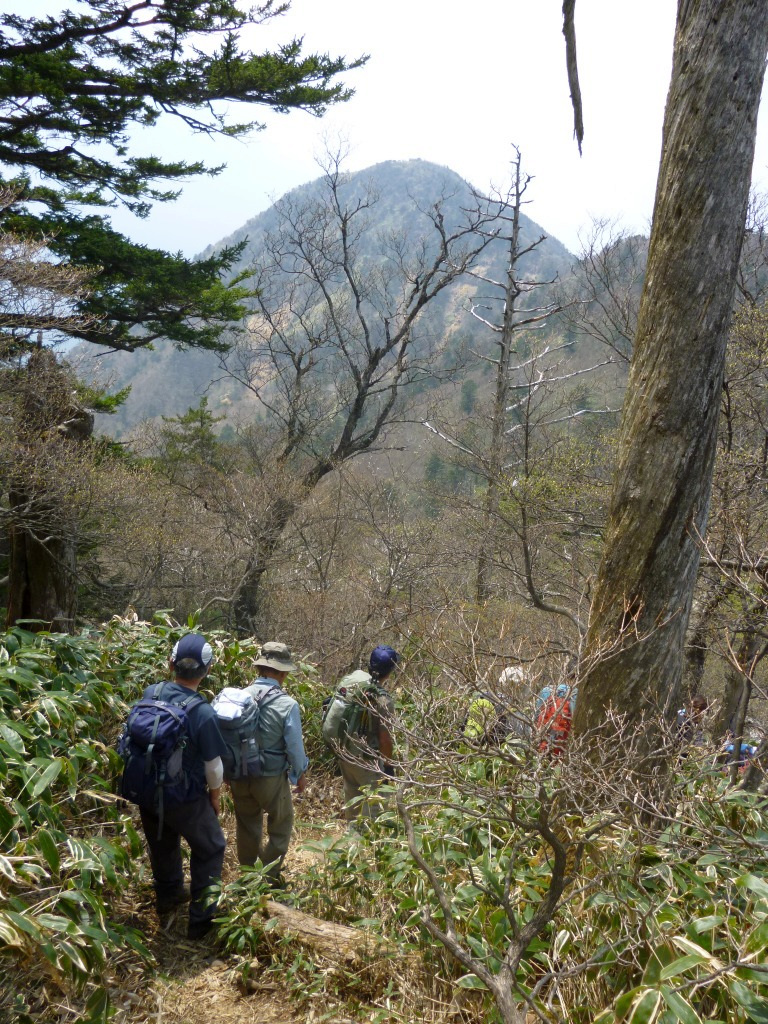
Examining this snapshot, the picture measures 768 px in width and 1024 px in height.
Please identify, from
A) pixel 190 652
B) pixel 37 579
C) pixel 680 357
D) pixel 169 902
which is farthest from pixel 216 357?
pixel 680 357

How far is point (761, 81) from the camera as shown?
3.15 metres

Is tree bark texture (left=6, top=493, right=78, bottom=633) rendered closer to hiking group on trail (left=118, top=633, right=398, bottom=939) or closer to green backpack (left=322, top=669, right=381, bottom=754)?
green backpack (left=322, top=669, right=381, bottom=754)

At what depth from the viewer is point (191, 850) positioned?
3.55 meters

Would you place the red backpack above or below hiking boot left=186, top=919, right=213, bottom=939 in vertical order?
above

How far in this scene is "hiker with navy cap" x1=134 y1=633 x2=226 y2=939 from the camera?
3.45 metres

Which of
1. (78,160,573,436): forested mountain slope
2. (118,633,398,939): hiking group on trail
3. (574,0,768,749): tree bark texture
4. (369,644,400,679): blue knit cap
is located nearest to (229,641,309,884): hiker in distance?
(118,633,398,939): hiking group on trail

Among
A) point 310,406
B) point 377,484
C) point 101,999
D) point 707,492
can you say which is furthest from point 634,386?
point 310,406

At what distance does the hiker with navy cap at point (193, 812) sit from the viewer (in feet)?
11.3

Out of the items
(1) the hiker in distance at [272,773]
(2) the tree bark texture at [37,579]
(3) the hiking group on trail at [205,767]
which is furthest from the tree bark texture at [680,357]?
(2) the tree bark texture at [37,579]

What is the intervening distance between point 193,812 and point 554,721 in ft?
6.02

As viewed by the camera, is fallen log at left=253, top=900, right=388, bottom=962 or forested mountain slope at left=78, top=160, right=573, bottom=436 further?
forested mountain slope at left=78, top=160, right=573, bottom=436

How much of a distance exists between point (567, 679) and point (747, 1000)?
4.25 feet

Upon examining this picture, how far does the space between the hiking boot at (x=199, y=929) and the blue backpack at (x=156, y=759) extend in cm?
52

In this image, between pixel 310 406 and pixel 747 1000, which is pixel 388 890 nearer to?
pixel 747 1000
